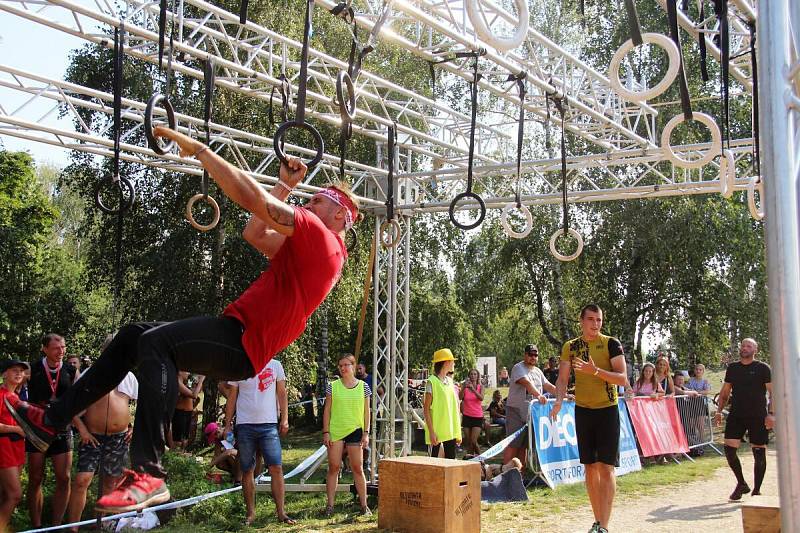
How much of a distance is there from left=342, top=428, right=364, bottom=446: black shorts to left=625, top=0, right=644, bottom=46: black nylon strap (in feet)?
16.9

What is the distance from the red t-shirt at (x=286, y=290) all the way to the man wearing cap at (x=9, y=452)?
3496 mm

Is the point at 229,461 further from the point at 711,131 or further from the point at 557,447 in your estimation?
the point at 711,131

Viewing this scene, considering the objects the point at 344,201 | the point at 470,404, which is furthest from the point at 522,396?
the point at 344,201

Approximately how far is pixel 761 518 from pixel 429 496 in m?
2.50

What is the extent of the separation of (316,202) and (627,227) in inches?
636

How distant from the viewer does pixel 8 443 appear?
19.5 feet

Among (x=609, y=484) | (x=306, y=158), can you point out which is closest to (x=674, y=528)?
(x=609, y=484)

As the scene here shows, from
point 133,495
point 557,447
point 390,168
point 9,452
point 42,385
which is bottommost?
point 557,447

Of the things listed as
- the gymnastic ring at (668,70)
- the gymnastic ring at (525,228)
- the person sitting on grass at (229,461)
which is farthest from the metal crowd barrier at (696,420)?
the gymnastic ring at (668,70)

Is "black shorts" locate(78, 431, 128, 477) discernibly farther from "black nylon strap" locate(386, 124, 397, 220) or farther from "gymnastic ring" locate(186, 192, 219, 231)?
"black nylon strap" locate(386, 124, 397, 220)

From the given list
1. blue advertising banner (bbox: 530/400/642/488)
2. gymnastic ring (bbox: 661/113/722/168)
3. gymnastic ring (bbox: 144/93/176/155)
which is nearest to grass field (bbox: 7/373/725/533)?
blue advertising banner (bbox: 530/400/642/488)

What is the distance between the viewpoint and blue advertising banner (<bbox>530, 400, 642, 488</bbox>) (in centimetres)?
930

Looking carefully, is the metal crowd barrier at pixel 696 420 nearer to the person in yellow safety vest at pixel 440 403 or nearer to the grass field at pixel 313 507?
the grass field at pixel 313 507

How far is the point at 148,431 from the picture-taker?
313 cm
